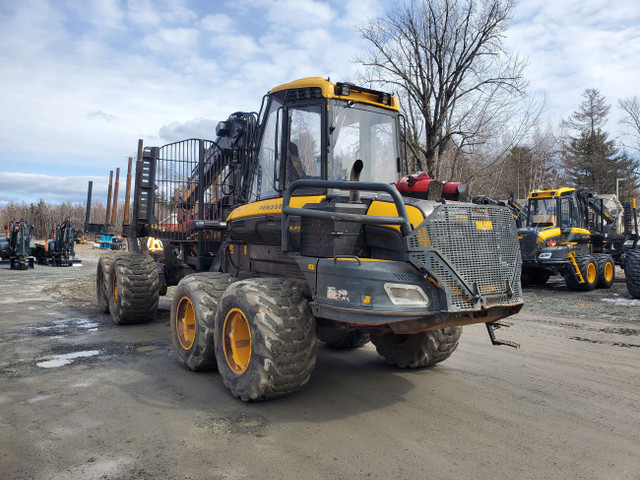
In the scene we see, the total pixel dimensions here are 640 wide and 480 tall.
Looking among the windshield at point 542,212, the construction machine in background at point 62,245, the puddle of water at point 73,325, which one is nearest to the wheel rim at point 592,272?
the windshield at point 542,212

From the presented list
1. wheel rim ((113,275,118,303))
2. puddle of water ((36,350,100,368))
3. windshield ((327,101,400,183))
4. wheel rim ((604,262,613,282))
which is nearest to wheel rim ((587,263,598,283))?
wheel rim ((604,262,613,282))

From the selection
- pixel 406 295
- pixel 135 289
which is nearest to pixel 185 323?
pixel 135 289

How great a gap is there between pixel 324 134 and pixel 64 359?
434cm

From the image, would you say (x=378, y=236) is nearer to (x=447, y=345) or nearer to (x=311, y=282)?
(x=311, y=282)

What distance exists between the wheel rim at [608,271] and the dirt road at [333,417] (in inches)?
324

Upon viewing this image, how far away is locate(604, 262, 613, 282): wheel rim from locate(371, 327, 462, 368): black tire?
441 inches

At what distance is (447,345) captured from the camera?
5.84 m

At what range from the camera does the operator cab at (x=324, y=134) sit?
201 inches

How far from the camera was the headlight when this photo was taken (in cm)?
402

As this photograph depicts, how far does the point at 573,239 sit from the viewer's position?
14203 mm

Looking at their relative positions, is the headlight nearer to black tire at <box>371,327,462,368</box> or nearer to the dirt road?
the dirt road

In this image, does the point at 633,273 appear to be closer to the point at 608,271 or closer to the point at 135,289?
the point at 608,271

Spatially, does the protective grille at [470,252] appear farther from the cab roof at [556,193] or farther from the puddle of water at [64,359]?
the cab roof at [556,193]

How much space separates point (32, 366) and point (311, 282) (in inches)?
152
